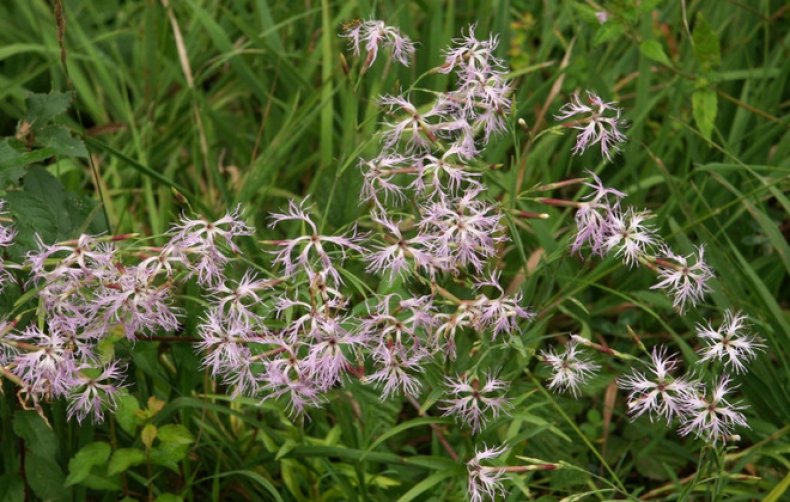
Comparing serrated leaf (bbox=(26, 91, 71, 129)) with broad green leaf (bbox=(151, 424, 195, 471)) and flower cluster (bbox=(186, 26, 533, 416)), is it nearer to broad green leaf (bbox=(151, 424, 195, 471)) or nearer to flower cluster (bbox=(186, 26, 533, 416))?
flower cluster (bbox=(186, 26, 533, 416))

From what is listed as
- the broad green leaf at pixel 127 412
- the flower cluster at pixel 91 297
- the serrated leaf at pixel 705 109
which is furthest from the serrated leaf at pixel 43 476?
the serrated leaf at pixel 705 109

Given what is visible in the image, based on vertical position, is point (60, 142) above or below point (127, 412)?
above

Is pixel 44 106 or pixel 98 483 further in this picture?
pixel 44 106

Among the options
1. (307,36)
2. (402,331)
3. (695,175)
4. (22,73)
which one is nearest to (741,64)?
(695,175)

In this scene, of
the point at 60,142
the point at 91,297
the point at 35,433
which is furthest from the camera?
the point at 60,142

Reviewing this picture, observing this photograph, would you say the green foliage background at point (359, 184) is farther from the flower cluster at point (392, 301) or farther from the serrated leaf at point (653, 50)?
the flower cluster at point (392, 301)

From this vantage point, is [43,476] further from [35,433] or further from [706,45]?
[706,45]

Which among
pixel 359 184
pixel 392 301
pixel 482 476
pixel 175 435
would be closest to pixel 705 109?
pixel 359 184
